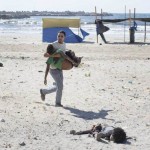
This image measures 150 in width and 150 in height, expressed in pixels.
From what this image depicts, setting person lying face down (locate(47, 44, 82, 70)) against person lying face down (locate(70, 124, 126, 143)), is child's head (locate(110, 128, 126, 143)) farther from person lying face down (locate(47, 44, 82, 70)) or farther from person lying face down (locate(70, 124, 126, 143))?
person lying face down (locate(47, 44, 82, 70))

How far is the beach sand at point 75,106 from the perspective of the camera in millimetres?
7754

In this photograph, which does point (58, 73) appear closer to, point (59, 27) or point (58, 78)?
point (58, 78)

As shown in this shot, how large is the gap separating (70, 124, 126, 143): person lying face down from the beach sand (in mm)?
106

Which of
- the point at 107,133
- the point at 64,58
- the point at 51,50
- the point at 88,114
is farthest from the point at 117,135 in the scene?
the point at 51,50

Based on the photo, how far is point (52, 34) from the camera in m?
30.8

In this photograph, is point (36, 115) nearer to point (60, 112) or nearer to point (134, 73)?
point (60, 112)

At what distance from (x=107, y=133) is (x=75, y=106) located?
2.63 m

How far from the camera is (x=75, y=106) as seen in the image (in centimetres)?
1043

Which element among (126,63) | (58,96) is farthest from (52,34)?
(58,96)

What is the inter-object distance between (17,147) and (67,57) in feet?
9.62

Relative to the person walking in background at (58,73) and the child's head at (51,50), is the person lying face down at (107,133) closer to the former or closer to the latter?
the person walking in background at (58,73)

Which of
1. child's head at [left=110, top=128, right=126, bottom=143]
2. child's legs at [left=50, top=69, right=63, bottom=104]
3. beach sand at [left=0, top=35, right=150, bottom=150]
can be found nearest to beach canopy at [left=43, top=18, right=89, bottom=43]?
beach sand at [left=0, top=35, right=150, bottom=150]

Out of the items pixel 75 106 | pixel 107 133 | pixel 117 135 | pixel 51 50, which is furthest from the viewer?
pixel 75 106

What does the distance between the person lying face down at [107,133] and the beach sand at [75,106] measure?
0.11m
